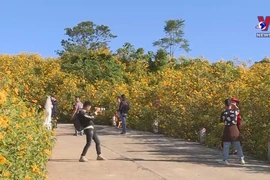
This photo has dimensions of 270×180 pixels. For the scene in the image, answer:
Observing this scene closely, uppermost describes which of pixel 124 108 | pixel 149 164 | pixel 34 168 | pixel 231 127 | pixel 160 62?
pixel 160 62

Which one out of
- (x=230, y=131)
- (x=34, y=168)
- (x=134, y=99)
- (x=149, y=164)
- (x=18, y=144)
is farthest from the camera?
(x=134, y=99)

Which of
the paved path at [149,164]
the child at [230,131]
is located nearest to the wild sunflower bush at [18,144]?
the paved path at [149,164]

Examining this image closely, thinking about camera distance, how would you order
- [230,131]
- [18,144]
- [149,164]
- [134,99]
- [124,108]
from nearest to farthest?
[18,144]
[149,164]
[230,131]
[124,108]
[134,99]

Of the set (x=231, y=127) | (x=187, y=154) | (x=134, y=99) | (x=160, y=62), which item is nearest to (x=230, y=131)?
(x=231, y=127)

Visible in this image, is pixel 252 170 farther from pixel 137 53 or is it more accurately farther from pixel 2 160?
pixel 137 53

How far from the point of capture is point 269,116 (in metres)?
10.1

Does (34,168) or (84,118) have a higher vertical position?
(84,118)

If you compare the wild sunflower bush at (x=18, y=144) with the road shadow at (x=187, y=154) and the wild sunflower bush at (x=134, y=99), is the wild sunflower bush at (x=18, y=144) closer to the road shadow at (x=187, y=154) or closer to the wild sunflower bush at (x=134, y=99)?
the wild sunflower bush at (x=134, y=99)

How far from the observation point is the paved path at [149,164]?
7.47 m

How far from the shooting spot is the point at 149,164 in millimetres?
8562

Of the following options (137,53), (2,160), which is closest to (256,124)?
(2,160)

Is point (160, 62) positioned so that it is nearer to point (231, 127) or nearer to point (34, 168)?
point (231, 127)

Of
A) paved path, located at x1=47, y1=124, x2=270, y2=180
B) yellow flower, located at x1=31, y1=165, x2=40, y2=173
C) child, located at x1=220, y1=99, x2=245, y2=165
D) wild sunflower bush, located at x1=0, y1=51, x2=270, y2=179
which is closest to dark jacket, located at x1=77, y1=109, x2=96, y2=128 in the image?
paved path, located at x1=47, y1=124, x2=270, y2=180

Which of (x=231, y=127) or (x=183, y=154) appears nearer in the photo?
(x=231, y=127)
